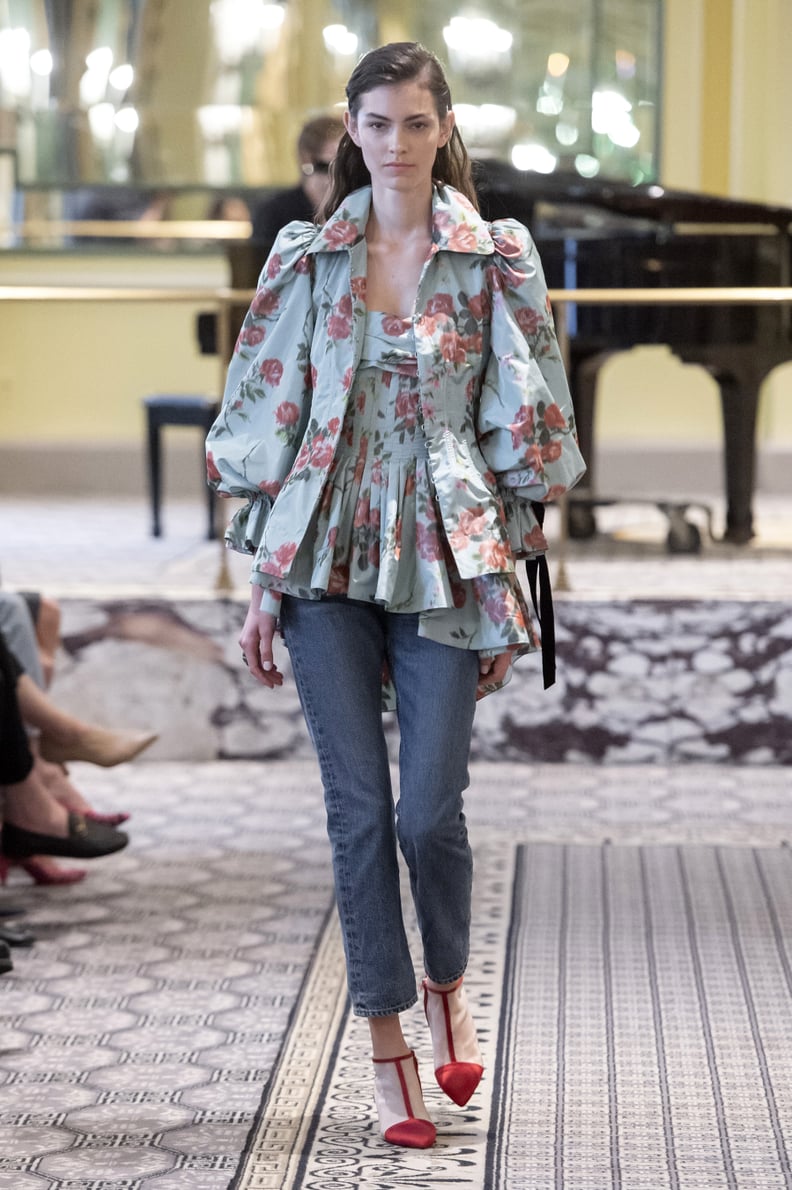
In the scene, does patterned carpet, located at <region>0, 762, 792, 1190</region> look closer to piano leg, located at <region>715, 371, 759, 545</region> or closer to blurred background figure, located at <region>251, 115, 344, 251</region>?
piano leg, located at <region>715, 371, 759, 545</region>

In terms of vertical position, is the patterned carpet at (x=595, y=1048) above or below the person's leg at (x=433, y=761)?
below

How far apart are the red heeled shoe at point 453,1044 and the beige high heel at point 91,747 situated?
1.37 metres

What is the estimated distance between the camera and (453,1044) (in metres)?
2.36

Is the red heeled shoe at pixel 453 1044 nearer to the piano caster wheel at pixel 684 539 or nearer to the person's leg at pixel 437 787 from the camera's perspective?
the person's leg at pixel 437 787

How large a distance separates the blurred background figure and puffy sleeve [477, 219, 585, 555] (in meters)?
2.67

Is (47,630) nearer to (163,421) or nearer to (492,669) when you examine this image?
(492,669)

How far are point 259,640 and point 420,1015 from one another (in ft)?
2.87

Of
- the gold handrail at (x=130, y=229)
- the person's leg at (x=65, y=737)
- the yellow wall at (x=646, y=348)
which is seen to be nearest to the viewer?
the person's leg at (x=65, y=737)

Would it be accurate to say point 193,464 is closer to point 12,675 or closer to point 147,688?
point 147,688

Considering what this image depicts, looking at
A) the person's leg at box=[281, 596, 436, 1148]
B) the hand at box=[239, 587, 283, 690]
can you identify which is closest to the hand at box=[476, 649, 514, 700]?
the person's leg at box=[281, 596, 436, 1148]

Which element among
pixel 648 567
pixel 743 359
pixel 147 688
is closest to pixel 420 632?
pixel 147 688

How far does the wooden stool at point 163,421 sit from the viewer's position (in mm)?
6246

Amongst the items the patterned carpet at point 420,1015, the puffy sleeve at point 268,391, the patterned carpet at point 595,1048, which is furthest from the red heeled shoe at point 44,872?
the puffy sleeve at point 268,391

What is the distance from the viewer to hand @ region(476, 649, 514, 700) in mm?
2287
